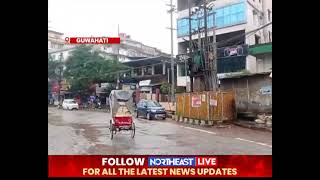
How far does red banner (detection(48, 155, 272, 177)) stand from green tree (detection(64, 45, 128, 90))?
54.3 inches

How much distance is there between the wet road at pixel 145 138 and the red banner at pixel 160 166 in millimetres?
98

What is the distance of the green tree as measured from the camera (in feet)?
22.3

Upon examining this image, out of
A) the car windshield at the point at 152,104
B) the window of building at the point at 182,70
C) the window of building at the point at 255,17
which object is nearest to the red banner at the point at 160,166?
the car windshield at the point at 152,104

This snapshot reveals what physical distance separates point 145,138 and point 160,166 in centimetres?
62

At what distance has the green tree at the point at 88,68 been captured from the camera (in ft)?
22.3

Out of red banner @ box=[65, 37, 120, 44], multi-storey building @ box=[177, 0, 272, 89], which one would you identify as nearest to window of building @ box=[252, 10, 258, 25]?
multi-storey building @ box=[177, 0, 272, 89]

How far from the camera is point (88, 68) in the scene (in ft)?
23.2

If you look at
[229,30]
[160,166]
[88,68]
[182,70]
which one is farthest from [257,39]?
[88,68]

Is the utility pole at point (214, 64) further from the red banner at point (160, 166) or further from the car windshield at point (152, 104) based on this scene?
the red banner at point (160, 166)

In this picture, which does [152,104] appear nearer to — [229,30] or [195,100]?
[195,100]

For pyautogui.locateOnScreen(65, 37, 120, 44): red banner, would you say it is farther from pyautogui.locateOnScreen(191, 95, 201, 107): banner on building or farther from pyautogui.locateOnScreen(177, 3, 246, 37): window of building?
pyautogui.locateOnScreen(191, 95, 201, 107): banner on building

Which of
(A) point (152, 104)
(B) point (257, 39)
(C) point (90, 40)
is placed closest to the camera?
(C) point (90, 40)
